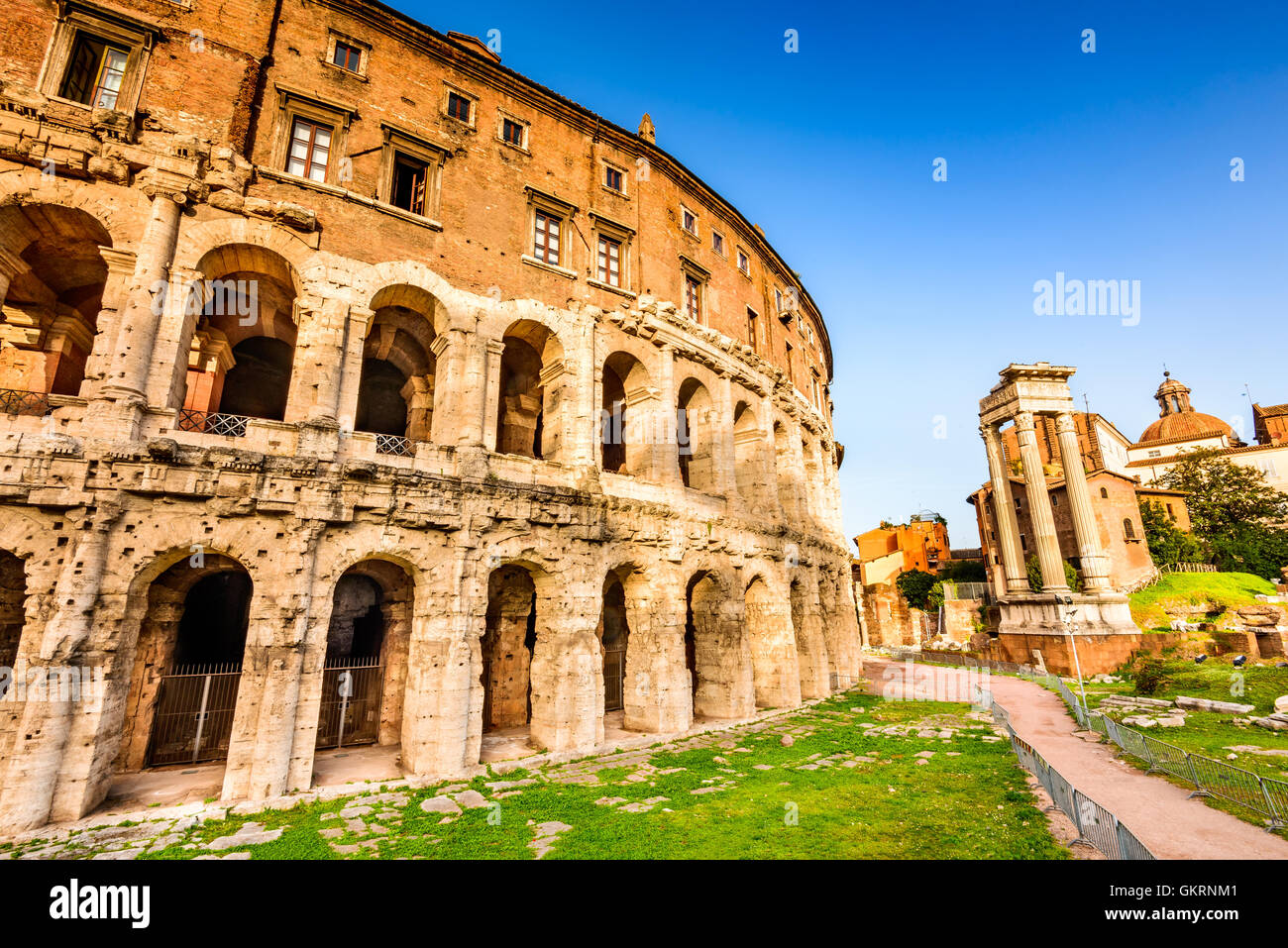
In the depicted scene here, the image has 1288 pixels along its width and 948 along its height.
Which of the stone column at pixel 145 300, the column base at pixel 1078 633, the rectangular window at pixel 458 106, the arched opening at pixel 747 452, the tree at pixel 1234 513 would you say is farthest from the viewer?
the tree at pixel 1234 513

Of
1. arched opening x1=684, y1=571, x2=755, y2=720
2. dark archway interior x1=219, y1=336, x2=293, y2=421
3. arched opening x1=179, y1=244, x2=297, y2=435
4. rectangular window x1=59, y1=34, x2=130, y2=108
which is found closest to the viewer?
rectangular window x1=59, y1=34, x2=130, y2=108

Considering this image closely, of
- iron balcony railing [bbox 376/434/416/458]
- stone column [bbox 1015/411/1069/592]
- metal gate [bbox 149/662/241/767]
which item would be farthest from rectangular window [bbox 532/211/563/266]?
stone column [bbox 1015/411/1069/592]

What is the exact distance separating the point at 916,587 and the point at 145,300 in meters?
50.8

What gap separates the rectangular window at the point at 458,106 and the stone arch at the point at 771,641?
1669 cm

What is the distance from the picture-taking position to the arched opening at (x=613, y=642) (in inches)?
723

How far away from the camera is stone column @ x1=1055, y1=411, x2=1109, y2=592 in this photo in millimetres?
26375

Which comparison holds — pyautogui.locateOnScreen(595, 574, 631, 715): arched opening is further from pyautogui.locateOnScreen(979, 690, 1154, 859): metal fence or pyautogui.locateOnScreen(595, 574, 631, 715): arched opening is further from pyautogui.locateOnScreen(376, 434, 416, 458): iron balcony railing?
pyautogui.locateOnScreen(979, 690, 1154, 859): metal fence

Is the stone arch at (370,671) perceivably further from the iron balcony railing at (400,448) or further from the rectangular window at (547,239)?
the rectangular window at (547,239)

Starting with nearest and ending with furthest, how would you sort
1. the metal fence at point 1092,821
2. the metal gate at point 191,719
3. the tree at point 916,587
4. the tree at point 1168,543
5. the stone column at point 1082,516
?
the metal fence at point 1092,821 < the metal gate at point 191,719 < the stone column at point 1082,516 < the tree at point 1168,543 < the tree at point 916,587

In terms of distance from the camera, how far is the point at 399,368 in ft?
55.5

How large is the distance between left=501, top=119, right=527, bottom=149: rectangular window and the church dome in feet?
244

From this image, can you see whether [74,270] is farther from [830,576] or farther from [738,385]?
[830,576]

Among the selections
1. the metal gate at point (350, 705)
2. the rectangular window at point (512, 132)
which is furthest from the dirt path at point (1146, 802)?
the rectangular window at point (512, 132)

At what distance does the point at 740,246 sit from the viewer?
23.6 m
